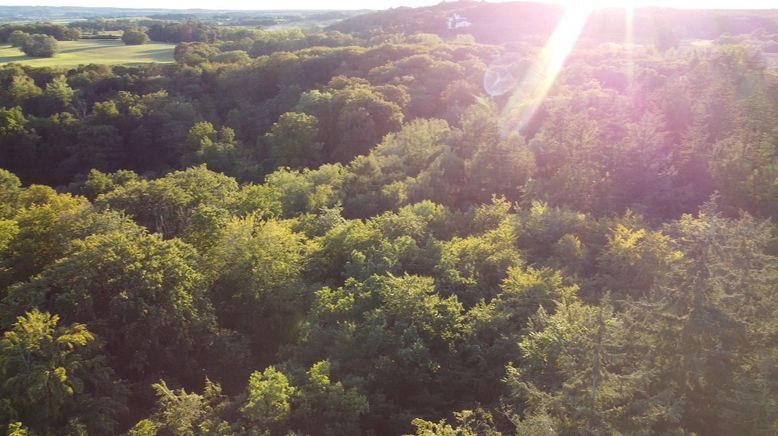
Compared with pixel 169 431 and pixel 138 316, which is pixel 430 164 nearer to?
pixel 138 316

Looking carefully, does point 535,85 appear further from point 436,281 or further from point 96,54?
point 96,54

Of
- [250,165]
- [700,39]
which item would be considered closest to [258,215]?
[250,165]

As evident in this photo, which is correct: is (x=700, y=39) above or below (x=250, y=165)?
above

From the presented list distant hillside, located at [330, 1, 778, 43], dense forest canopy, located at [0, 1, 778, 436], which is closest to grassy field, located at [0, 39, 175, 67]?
dense forest canopy, located at [0, 1, 778, 436]

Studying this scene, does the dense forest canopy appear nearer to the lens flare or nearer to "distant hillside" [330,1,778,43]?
the lens flare

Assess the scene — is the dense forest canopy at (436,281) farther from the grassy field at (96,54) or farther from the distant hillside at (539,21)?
the distant hillside at (539,21)

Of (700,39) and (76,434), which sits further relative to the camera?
(700,39)

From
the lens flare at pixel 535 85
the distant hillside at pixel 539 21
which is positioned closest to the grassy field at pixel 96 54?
the distant hillside at pixel 539 21
